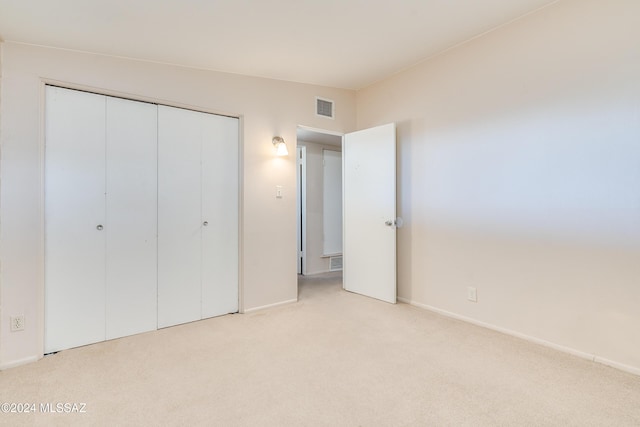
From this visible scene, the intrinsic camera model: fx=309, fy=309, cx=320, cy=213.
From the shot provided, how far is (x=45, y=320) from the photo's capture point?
7.20ft

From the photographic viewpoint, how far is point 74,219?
7.50ft

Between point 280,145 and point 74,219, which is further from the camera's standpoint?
point 280,145

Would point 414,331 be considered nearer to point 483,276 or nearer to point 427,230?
point 483,276

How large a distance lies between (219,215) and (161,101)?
1092mm

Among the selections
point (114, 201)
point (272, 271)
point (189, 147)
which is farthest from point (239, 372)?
point (189, 147)

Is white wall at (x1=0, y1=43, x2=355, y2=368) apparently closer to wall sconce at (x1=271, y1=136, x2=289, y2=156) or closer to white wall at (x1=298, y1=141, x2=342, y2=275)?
wall sconce at (x1=271, y1=136, x2=289, y2=156)

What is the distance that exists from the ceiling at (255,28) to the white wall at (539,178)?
1.08ft

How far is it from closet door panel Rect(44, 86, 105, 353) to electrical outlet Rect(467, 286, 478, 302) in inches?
120

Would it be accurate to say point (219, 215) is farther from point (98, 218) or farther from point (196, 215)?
point (98, 218)

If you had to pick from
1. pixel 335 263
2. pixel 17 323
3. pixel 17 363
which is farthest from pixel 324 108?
pixel 17 363

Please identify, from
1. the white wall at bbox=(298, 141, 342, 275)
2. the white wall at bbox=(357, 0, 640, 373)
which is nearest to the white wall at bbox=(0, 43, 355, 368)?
the white wall at bbox=(298, 141, 342, 275)

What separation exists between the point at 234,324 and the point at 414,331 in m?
1.56

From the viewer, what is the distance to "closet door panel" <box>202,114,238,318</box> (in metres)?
2.88

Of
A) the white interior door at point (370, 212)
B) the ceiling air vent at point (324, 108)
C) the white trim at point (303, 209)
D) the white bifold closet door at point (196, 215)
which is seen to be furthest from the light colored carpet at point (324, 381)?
the ceiling air vent at point (324, 108)
